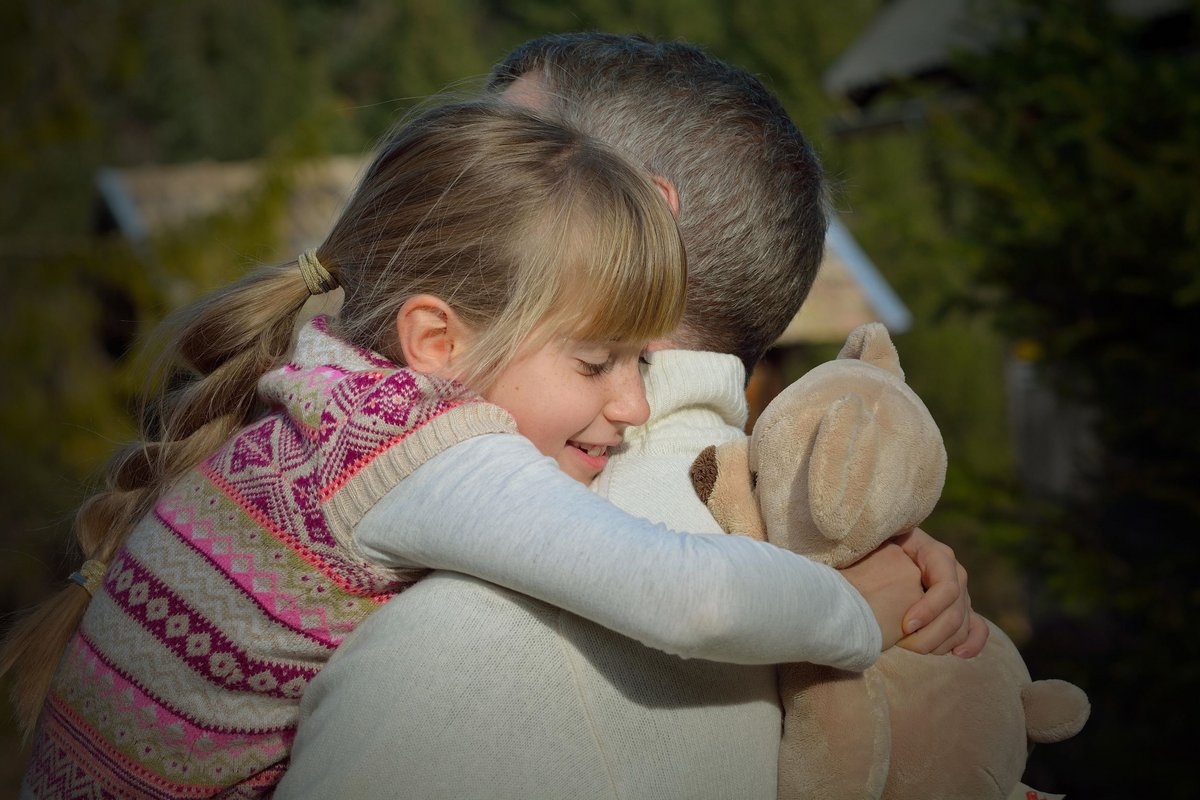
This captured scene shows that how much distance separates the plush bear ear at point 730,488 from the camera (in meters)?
1.48

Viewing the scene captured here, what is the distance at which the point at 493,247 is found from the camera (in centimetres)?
155

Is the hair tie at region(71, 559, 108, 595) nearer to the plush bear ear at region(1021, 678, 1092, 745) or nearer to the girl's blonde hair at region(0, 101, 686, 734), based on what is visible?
the girl's blonde hair at region(0, 101, 686, 734)

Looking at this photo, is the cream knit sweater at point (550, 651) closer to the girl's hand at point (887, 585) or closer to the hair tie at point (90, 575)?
the girl's hand at point (887, 585)

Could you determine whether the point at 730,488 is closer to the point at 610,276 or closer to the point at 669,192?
the point at 610,276

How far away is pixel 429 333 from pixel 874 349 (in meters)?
0.60

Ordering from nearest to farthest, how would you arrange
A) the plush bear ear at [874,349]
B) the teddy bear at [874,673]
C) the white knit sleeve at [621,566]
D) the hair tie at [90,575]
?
the white knit sleeve at [621,566], the teddy bear at [874,673], the plush bear ear at [874,349], the hair tie at [90,575]

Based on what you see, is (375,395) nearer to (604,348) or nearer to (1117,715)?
(604,348)

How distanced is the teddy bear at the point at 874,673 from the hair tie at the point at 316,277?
0.73 meters

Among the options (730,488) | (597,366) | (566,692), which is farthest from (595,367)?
(566,692)

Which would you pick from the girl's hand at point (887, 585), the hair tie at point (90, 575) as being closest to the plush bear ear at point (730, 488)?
the girl's hand at point (887, 585)

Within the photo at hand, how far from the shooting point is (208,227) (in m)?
7.73

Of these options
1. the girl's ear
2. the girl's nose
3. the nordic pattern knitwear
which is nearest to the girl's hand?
the girl's nose

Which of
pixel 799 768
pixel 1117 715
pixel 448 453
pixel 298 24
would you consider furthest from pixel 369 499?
pixel 298 24

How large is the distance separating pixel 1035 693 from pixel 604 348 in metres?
0.72
